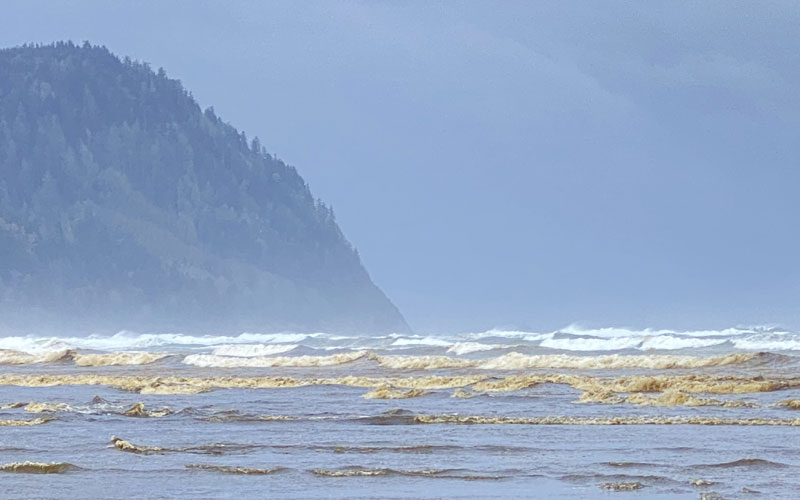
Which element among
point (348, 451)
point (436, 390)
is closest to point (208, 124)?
point (436, 390)

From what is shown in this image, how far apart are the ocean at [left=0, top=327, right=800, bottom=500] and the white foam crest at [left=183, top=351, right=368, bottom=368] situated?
9993 mm

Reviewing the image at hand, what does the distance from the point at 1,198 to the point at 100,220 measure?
40.5ft

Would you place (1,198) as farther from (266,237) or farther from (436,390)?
(436,390)

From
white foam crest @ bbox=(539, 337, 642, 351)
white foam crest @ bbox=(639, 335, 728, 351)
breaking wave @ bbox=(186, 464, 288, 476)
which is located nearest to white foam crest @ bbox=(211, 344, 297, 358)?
white foam crest @ bbox=(539, 337, 642, 351)

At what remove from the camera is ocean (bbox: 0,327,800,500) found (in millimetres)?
17984

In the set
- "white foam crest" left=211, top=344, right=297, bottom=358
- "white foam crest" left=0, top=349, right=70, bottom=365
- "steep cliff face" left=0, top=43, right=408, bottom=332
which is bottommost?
"white foam crest" left=0, top=349, right=70, bottom=365

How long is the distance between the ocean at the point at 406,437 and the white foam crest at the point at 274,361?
32.8 ft

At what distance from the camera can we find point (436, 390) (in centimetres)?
3738

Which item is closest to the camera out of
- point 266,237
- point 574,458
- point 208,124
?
point 574,458

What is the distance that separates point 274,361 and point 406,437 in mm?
35395

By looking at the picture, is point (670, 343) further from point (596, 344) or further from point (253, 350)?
point (253, 350)

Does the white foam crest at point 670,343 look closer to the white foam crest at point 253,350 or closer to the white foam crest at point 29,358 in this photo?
the white foam crest at point 253,350

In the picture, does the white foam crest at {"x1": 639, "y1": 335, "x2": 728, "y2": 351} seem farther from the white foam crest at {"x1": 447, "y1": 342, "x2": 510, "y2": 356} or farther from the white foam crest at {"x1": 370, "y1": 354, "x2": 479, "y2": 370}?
the white foam crest at {"x1": 370, "y1": 354, "x2": 479, "y2": 370}

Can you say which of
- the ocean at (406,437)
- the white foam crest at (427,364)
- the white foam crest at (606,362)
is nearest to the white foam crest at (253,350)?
the white foam crest at (427,364)
